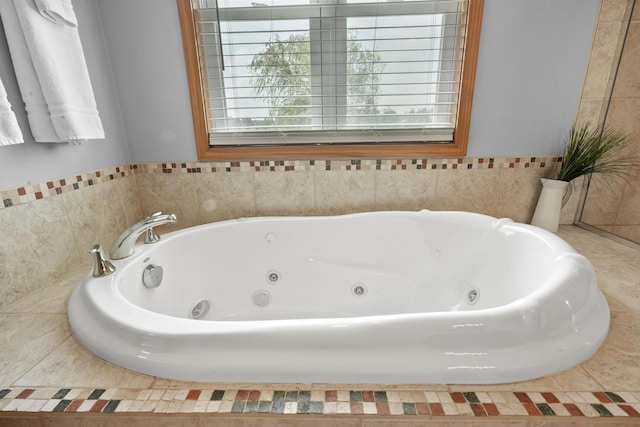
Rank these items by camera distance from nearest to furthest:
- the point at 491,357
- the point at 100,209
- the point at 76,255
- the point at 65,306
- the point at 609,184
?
the point at 491,357 → the point at 65,306 → the point at 76,255 → the point at 100,209 → the point at 609,184

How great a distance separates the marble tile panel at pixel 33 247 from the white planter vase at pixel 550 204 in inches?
83.8

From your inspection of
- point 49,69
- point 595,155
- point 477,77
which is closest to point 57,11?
point 49,69

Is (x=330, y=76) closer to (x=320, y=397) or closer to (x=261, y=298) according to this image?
(x=261, y=298)

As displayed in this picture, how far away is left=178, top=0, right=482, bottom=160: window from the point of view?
1.37 meters

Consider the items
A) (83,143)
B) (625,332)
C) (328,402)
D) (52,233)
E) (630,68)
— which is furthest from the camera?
(630,68)

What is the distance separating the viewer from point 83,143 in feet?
4.01

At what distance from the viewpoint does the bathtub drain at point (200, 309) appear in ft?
4.36

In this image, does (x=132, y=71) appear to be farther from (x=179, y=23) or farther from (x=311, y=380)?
(x=311, y=380)

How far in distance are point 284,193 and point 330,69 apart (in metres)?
0.66

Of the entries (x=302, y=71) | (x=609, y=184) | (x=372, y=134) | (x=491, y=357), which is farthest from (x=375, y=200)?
(x=609, y=184)

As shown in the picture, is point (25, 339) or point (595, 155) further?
point (595, 155)

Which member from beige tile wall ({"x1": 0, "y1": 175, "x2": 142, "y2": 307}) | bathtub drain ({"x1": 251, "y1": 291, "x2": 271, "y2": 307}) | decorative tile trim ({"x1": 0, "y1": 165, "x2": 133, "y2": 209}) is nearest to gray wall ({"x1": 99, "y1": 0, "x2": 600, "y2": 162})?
decorative tile trim ({"x1": 0, "y1": 165, "x2": 133, "y2": 209})

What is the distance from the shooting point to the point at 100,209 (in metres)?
1.30

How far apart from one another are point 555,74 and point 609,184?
659mm
